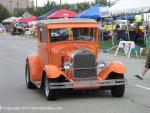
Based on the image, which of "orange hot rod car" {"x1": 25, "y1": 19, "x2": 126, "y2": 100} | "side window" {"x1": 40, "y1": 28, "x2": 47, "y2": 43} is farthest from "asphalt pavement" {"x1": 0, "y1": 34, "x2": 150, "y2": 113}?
"side window" {"x1": 40, "y1": 28, "x2": 47, "y2": 43}

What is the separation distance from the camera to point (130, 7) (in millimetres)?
31750

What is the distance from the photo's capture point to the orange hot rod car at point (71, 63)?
11977 mm

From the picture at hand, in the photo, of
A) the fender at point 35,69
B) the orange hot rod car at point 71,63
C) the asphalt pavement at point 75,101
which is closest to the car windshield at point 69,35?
the orange hot rod car at point 71,63

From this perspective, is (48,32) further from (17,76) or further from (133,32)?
(133,32)

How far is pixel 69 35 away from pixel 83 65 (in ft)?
4.56

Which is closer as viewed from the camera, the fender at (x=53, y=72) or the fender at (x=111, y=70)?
the fender at (x=53, y=72)

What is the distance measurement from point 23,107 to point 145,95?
3283 millimetres

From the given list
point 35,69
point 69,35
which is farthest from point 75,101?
point 35,69

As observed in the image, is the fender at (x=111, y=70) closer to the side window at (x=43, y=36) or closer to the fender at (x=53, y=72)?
the fender at (x=53, y=72)

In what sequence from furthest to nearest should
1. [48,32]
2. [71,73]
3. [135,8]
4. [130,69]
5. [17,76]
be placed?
[135,8], [130,69], [17,76], [48,32], [71,73]

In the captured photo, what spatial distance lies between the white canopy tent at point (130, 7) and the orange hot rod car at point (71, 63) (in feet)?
56.7

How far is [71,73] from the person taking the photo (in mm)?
12227

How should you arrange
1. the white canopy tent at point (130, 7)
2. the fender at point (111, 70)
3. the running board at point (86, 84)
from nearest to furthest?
the running board at point (86, 84), the fender at point (111, 70), the white canopy tent at point (130, 7)

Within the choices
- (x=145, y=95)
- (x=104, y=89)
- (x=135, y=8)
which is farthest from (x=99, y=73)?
(x=135, y=8)
